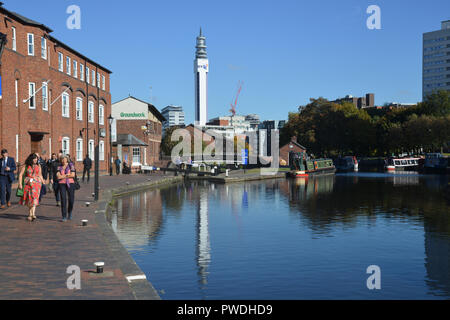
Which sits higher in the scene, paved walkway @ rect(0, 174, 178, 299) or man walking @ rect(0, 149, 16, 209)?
man walking @ rect(0, 149, 16, 209)

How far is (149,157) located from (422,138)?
142 feet

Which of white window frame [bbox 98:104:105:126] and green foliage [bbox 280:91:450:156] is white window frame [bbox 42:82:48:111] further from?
green foliage [bbox 280:91:450:156]

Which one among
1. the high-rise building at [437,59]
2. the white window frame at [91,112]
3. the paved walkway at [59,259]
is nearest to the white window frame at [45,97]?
the white window frame at [91,112]

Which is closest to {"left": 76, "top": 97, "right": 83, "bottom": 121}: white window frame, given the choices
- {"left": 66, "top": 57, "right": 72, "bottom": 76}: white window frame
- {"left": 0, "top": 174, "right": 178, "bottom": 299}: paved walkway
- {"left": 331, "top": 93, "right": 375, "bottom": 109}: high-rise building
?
{"left": 66, "top": 57, "right": 72, "bottom": 76}: white window frame

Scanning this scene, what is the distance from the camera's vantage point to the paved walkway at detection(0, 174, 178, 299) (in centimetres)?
685

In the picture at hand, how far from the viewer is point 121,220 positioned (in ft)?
53.4

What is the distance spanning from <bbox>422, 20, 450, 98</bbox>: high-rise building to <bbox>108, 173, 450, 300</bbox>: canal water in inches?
5920

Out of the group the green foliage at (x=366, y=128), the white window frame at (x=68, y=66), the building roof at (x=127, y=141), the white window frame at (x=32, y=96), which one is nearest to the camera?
the white window frame at (x=32, y=96)

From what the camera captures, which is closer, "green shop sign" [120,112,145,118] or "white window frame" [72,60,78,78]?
"white window frame" [72,60,78,78]

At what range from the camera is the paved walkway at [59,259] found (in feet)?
22.5

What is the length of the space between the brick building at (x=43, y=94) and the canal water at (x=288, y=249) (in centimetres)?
903

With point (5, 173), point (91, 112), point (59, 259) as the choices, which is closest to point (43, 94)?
point (91, 112)

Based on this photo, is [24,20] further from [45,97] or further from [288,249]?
[288,249]

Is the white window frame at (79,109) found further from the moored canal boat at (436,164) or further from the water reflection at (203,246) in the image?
the moored canal boat at (436,164)
